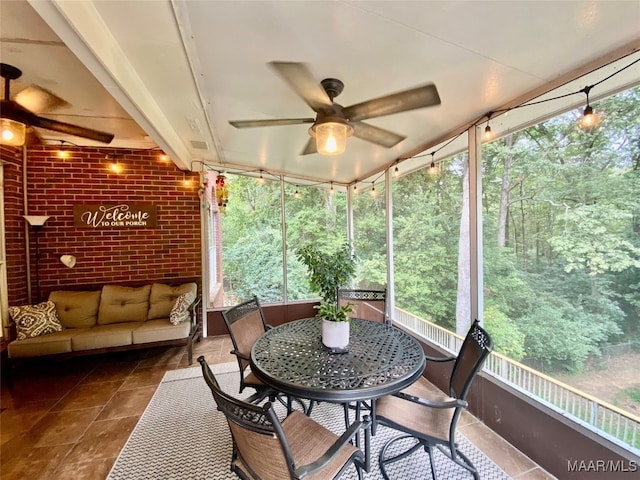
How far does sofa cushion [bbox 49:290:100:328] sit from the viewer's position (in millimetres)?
3295

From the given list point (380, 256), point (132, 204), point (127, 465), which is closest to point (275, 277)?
point (380, 256)

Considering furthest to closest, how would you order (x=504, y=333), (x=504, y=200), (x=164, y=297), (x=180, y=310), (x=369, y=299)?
(x=164, y=297) → (x=180, y=310) → (x=369, y=299) → (x=504, y=200) → (x=504, y=333)

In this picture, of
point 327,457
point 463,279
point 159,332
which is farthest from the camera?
point 463,279

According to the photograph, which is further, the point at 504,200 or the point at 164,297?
the point at 164,297

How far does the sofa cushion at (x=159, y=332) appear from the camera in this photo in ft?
10.2

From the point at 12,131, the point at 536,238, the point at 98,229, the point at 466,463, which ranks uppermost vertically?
the point at 12,131

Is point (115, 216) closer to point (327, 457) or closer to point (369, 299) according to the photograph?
point (369, 299)

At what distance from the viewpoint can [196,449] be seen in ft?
6.30

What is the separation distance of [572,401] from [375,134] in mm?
2215

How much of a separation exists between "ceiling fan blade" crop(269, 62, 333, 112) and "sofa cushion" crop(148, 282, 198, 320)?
3.15 m

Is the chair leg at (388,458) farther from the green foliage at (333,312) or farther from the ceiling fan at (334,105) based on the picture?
the ceiling fan at (334,105)

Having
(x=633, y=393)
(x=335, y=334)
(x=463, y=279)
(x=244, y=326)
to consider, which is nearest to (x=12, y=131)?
(x=244, y=326)

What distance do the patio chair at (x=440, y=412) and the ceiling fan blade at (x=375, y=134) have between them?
1369mm

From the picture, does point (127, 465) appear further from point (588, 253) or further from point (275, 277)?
point (588, 253)
